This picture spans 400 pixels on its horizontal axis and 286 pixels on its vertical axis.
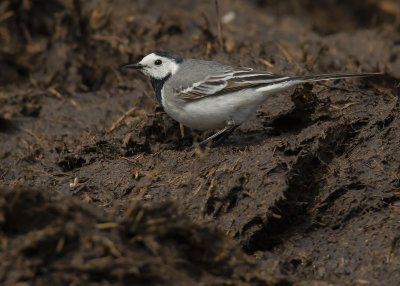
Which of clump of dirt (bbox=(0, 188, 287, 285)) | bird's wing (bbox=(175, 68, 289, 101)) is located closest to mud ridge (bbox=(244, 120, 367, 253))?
clump of dirt (bbox=(0, 188, 287, 285))

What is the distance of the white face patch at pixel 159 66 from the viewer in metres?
7.00

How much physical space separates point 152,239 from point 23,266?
93 cm

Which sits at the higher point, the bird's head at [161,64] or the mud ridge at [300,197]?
the bird's head at [161,64]

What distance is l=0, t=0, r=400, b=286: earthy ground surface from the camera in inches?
158

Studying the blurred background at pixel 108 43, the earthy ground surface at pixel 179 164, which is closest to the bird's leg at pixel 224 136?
the earthy ground surface at pixel 179 164

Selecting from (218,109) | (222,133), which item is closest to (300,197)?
(218,109)

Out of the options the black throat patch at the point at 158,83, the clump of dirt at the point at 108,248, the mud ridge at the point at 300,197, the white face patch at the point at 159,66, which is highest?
the white face patch at the point at 159,66

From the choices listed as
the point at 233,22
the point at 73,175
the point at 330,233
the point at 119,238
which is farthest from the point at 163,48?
the point at 119,238

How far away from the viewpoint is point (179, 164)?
6000mm

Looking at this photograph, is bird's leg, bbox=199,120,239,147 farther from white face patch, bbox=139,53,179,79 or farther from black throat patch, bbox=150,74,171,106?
white face patch, bbox=139,53,179,79

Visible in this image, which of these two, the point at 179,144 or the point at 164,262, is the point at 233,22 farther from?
the point at 164,262

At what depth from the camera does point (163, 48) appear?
30.9ft

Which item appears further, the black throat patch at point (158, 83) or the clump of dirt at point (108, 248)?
the black throat patch at point (158, 83)

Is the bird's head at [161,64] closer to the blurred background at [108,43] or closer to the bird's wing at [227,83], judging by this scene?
the bird's wing at [227,83]
